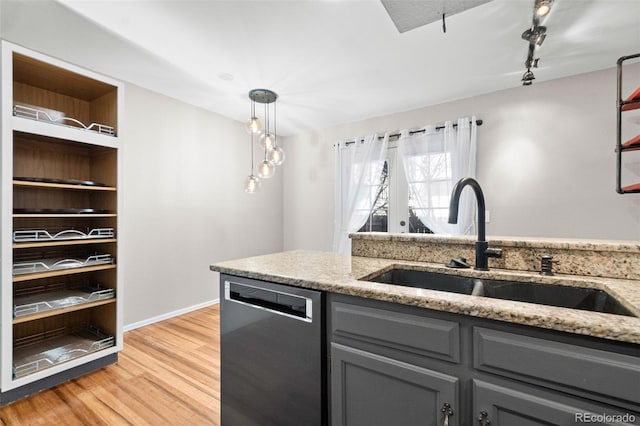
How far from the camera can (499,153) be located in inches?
121

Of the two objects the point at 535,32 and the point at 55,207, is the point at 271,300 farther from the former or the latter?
the point at 535,32

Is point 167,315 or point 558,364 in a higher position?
point 558,364

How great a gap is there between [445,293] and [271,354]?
0.79 meters

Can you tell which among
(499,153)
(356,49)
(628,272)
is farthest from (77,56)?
(499,153)

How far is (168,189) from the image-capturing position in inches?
127

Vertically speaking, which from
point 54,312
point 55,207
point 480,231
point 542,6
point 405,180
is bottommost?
point 54,312

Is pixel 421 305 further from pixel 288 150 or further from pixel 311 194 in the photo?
pixel 288 150

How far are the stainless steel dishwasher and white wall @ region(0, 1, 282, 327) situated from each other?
1.48m

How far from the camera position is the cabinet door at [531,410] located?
70 cm

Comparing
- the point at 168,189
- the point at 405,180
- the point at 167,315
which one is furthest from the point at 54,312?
the point at 405,180

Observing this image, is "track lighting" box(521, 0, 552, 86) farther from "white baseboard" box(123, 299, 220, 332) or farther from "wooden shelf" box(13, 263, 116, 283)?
"white baseboard" box(123, 299, 220, 332)

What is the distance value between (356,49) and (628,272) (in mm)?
2169

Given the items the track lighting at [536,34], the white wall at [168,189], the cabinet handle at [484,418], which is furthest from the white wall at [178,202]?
the track lighting at [536,34]

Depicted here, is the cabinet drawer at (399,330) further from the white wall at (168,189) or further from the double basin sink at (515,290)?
the white wall at (168,189)
